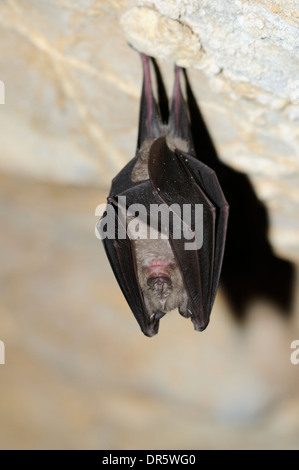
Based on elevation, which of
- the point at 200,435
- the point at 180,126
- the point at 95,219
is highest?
the point at 95,219

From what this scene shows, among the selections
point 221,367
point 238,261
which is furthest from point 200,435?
point 238,261

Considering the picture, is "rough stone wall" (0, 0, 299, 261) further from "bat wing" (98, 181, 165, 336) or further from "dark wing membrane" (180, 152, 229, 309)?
"bat wing" (98, 181, 165, 336)

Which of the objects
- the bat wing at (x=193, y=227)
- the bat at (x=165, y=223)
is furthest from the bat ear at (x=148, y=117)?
the bat wing at (x=193, y=227)

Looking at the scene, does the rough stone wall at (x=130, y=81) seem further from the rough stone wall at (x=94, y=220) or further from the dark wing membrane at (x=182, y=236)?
the dark wing membrane at (x=182, y=236)

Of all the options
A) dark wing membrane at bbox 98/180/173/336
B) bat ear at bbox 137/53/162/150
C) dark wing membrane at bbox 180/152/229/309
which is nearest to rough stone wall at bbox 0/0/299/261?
bat ear at bbox 137/53/162/150

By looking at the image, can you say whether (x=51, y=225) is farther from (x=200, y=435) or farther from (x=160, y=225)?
(x=200, y=435)

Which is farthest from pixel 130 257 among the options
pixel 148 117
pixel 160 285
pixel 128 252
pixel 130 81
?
pixel 130 81

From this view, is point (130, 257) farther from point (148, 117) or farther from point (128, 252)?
point (148, 117)
